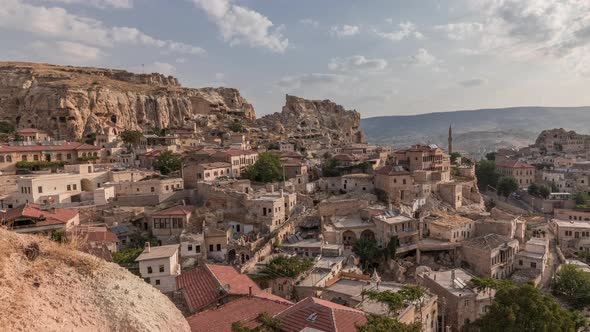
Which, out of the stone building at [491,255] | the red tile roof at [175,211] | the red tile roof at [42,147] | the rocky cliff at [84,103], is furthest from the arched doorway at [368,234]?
the rocky cliff at [84,103]

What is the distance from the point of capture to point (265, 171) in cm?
4581

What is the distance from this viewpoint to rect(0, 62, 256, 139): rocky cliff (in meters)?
67.5

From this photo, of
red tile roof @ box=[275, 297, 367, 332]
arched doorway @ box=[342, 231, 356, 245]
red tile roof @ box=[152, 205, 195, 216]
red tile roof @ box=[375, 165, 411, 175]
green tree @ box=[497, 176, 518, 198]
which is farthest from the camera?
green tree @ box=[497, 176, 518, 198]

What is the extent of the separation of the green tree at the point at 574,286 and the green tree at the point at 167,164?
4059 centimetres

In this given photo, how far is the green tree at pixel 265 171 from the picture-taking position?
45781 mm

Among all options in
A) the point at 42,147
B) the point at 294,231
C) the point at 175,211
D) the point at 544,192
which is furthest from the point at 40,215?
the point at 544,192

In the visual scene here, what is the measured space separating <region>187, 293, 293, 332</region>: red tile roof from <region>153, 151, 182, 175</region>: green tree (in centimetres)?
3029

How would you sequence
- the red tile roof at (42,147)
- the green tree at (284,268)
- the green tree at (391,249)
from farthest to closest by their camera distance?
the red tile roof at (42,147) < the green tree at (391,249) < the green tree at (284,268)

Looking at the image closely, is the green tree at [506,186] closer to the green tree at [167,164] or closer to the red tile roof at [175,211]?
the green tree at [167,164]

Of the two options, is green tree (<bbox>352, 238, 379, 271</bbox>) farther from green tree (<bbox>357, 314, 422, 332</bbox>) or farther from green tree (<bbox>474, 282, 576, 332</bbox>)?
green tree (<bbox>357, 314, 422, 332</bbox>)

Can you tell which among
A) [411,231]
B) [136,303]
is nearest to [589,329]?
[411,231]

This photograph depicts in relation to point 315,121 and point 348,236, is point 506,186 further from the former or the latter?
point 315,121

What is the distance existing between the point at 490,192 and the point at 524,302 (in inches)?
2160

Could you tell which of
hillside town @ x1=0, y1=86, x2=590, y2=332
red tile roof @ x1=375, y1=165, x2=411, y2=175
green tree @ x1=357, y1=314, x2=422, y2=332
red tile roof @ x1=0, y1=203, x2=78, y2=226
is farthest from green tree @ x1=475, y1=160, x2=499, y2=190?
red tile roof @ x1=0, y1=203, x2=78, y2=226
